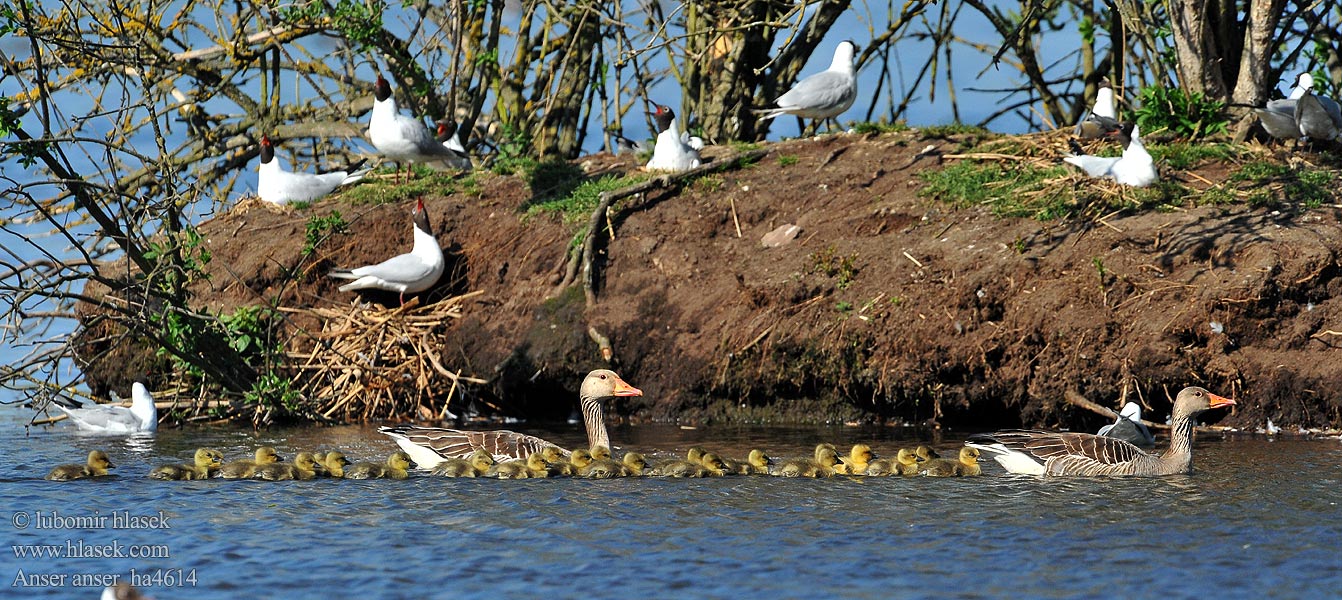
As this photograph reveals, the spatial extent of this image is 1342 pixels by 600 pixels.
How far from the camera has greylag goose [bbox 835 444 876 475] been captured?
9.41m

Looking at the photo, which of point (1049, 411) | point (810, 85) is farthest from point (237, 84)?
point (1049, 411)

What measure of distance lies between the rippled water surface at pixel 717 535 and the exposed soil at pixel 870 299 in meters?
1.93

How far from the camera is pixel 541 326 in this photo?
44.9 ft

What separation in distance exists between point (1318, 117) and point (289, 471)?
10131 mm

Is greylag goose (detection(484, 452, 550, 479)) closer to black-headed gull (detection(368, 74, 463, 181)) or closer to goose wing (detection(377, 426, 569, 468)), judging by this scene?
goose wing (detection(377, 426, 569, 468))

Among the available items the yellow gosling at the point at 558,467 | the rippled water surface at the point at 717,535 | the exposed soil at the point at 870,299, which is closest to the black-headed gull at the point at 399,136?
the exposed soil at the point at 870,299

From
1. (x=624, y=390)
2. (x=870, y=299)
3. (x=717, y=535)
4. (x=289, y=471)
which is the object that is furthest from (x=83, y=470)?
(x=870, y=299)

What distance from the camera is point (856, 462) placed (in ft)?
31.1

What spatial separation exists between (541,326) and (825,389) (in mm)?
2838

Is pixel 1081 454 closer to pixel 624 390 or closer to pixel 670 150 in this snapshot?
pixel 624 390

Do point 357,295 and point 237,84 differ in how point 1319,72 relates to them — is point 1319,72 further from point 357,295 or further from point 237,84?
point 237,84

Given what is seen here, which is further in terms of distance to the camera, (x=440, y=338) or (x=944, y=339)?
(x=440, y=338)

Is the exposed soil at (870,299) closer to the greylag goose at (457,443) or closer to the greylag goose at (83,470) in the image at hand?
the greylag goose at (457,443)

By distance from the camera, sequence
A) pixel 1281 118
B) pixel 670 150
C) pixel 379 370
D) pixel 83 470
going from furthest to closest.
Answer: pixel 670 150, pixel 379 370, pixel 1281 118, pixel 83 470
